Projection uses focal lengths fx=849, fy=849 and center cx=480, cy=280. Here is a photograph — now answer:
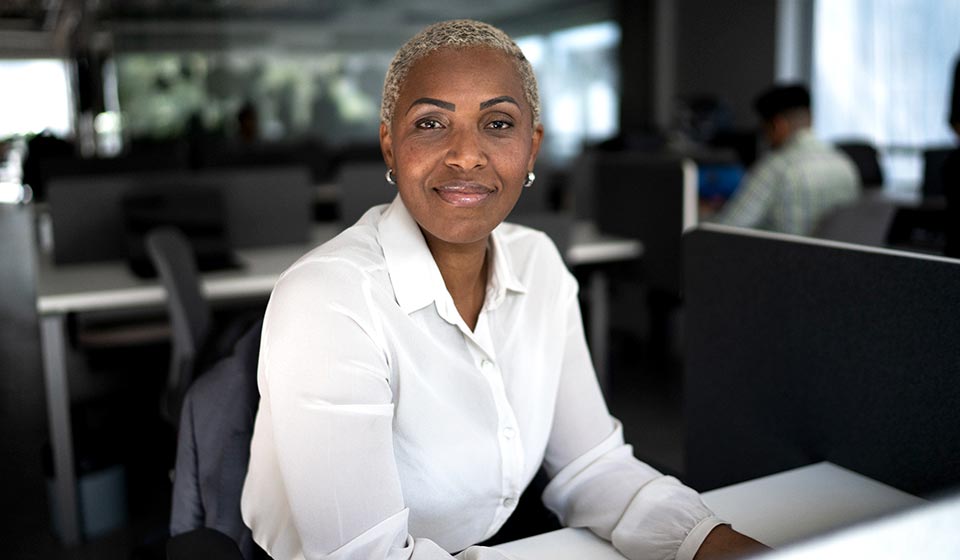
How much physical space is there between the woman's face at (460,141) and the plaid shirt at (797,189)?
230 centimetres

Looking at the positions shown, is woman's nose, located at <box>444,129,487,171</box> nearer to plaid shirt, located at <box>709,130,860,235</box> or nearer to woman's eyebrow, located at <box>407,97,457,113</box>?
woman's eyebrow, located at <box>407,97,457,113</box>

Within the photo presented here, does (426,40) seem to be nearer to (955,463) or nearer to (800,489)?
(800,489)

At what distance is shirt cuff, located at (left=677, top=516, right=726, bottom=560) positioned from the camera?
1032 mm

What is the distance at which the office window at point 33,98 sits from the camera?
13.0 meters

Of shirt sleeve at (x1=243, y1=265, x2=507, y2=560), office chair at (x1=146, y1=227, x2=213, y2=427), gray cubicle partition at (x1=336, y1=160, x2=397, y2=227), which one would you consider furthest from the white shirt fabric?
gray cubicle partition at (x1=336, y1=160, x2=397, y2=227)

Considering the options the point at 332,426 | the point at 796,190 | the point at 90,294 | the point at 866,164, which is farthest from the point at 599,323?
the point at 866,164

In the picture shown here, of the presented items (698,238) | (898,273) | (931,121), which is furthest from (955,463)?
(931,121)

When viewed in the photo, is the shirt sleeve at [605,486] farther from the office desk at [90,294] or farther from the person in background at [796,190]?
the person in background at [796,190]

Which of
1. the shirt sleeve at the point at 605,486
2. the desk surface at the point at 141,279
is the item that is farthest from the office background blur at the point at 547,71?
the shirt sleeve at the point at 605,486

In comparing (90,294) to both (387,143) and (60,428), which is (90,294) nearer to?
(60,428)

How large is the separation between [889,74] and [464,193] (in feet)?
21.6

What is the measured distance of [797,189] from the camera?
314 centimetres

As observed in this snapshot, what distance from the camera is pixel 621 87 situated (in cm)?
1004

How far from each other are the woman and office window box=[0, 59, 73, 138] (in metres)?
13.5
